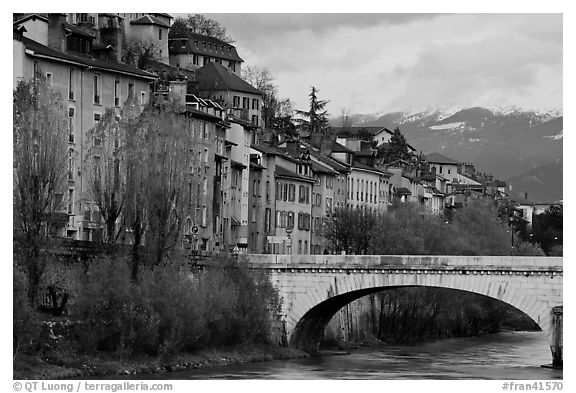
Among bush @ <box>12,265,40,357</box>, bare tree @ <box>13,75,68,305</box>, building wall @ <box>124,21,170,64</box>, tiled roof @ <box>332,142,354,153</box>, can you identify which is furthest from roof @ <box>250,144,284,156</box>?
bush @ <box>12,265,40,357</box>

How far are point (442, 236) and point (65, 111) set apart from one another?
33.3 meters

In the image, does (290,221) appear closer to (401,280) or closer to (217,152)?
(217,152)

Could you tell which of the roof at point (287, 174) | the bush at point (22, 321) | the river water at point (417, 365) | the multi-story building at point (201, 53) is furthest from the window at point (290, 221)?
the bush at point (22, 321)

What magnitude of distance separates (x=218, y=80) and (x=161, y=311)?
69885mm

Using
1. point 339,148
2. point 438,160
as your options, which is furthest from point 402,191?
point 438,160

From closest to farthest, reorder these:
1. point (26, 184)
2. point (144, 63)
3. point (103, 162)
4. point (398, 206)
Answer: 1. point (26, 184)
2. point (103, 162)
3. point (398, 206)
4. point (144, 63)

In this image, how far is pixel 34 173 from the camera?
174 ft

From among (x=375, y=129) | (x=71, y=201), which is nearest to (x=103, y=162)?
(x=71, y=201)

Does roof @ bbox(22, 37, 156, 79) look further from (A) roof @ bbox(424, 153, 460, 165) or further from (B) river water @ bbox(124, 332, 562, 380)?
(A) roof @ bbox(424, 153, 460, 165)

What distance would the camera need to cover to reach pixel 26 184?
174 feet
